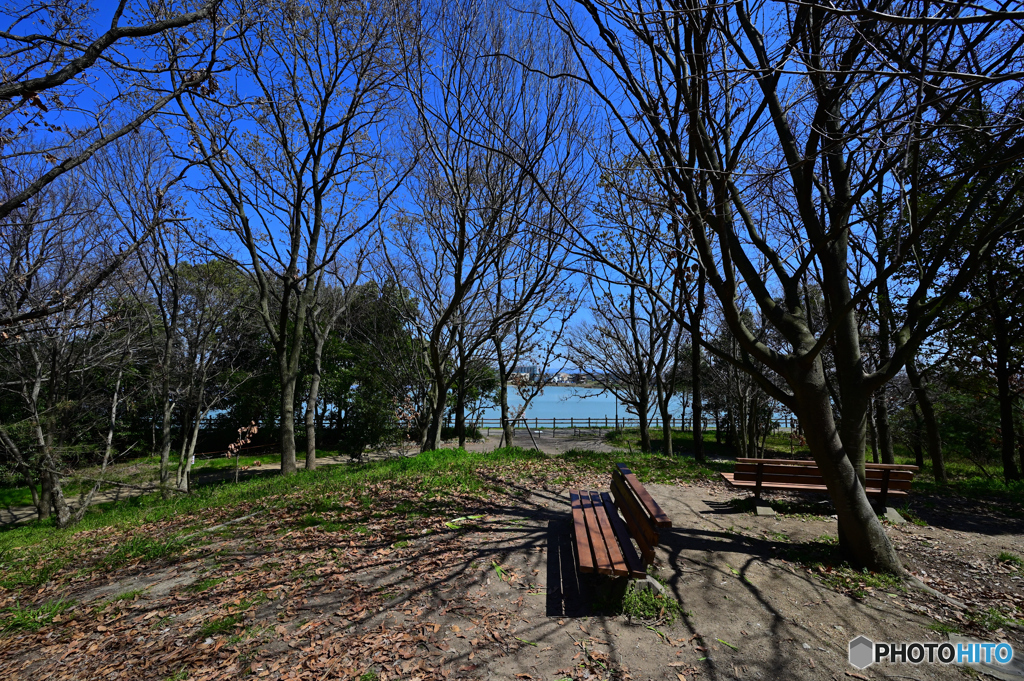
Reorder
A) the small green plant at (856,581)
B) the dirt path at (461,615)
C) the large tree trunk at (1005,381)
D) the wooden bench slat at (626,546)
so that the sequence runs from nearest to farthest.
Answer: the dirt path at (461,615) → the wooden bench slat at (626,546) → the small green plant at (856,581) → the large tree trunk at (1005,381)

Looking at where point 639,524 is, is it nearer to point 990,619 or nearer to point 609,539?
point 609,539

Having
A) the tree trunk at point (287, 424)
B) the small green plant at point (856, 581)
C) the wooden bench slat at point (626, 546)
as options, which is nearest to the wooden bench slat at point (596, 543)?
the wooden bench slat at point (626, 546)

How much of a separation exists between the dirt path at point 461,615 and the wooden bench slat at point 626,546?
1.08 feet

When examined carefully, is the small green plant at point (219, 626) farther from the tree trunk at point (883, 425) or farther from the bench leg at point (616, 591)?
the tree trunk at point (883, 425)

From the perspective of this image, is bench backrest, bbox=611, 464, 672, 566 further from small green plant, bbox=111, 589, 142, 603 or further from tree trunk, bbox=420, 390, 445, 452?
tree trunk, bbox=420, 390, 445, 452

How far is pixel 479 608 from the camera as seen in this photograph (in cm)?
361

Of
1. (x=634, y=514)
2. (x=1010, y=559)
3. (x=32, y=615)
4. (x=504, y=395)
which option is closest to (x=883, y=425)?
(x=1010, y=559)

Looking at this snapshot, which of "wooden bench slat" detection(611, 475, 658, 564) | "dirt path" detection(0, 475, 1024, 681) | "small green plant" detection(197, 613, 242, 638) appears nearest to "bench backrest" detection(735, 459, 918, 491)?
"dirt path" detection(0, 475, 1024, 681)

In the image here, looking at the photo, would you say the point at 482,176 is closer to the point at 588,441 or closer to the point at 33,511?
the point at 33,511

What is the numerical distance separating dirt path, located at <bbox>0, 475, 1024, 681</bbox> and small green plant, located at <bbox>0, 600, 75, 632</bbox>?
0.41 ft

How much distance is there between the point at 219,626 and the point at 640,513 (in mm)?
3181

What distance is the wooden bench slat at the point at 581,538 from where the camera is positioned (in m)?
3.48

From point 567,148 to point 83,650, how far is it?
27.4 feet

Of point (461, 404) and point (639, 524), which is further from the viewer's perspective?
point (461, 404)
